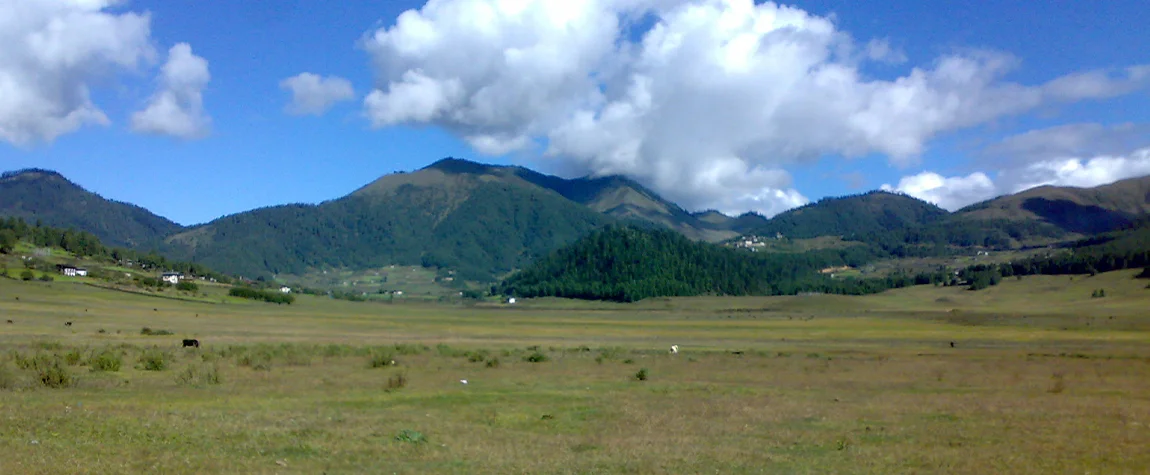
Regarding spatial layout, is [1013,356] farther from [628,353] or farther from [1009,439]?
[1009,439]

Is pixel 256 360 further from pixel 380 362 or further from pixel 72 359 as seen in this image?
pixel 72 359

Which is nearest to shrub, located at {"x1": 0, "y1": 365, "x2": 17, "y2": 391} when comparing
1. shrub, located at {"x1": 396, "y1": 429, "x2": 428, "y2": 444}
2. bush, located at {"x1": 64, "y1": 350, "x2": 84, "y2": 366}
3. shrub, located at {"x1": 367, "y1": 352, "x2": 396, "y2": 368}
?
bush, located at {"x1": 64, "y1": 350, "x2": 84, "y2": 366}

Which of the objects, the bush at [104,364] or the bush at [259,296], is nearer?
the bush at [104,364]

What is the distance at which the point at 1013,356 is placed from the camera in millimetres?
49812

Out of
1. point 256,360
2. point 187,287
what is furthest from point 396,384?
point 187,287

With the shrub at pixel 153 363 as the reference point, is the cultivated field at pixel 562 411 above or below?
below

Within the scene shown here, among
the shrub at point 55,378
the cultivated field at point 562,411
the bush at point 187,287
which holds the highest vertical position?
the bush at point 187,287

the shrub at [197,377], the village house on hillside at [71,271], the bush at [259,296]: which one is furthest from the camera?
the bush at [259,296]

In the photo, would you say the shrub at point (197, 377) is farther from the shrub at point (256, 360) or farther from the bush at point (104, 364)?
the shrub at point (256, 360)

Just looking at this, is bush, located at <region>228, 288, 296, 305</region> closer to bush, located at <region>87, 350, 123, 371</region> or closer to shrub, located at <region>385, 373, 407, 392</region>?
bush, located at <region>87, 350, 123, 371</region>

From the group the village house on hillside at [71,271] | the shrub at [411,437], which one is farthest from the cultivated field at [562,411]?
the village house on hillside at [71,271]

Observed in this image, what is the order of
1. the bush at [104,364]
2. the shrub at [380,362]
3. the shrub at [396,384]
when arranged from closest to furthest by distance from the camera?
the shrub at [396,384], the bush at [104,364], the shrub at [380,362]

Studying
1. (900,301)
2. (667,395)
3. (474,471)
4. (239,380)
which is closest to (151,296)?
(239,380)

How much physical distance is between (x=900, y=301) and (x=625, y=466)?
165 metres
